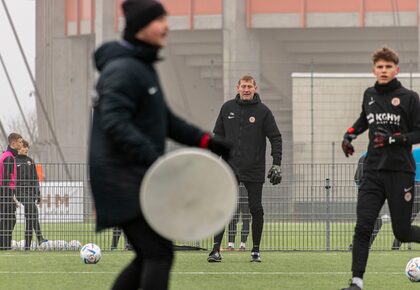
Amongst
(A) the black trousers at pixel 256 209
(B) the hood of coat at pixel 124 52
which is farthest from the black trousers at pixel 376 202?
(A) the black trousers at pixel 256 209

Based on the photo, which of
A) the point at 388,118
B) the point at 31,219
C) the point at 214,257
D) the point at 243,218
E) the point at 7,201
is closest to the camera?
the point at 388,118

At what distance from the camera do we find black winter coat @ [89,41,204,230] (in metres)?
6.39

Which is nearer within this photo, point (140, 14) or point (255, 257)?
point (140, 14)

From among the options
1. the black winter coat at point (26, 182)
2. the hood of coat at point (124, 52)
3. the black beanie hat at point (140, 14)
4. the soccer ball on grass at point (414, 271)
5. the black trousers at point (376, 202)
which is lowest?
the soccer ball on grass at point (414, 271)

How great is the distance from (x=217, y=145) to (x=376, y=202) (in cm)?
332

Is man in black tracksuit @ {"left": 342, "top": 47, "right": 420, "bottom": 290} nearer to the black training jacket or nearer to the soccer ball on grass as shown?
the black training jacket

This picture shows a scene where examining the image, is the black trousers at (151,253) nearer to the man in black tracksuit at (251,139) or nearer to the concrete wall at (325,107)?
the man in black tracksuit at (251,139)

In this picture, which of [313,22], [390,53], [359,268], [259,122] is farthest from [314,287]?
[313,22]

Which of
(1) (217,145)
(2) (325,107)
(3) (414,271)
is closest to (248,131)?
(3) (414,271)

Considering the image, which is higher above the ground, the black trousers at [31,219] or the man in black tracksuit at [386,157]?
the man in black tracksuit at [386,157]

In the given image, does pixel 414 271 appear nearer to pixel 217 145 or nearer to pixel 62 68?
pixel 217 145

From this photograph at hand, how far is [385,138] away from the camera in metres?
9.70

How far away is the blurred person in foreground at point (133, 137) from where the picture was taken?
6434 millimetres

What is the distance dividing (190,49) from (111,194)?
41.9m
